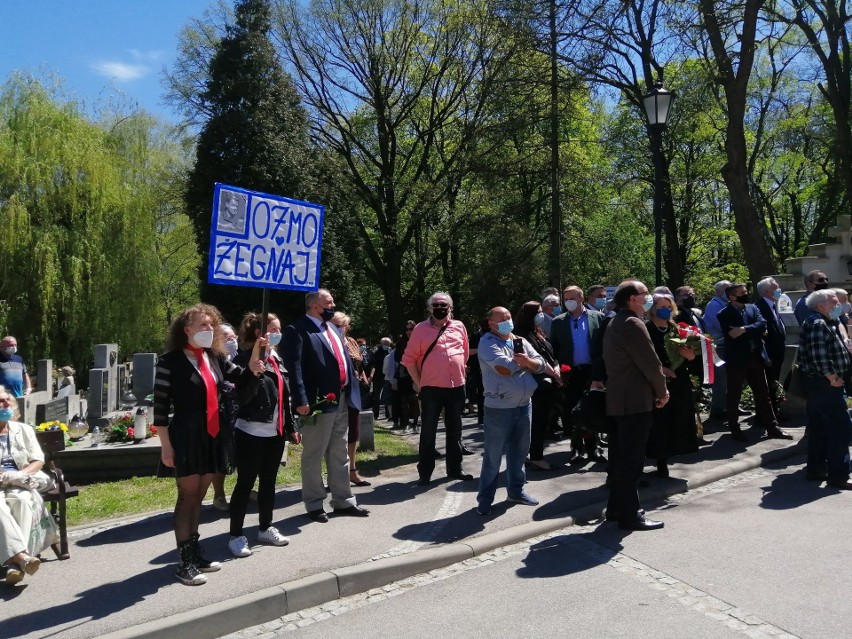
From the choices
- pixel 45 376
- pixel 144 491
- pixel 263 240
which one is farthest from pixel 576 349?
pixel 45 376

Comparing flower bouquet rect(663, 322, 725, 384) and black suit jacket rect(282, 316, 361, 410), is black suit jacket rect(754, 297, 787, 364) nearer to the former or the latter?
flower bouquet rect(663, 322, 725, 384)

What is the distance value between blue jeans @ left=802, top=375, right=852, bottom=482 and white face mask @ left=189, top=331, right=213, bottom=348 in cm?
588

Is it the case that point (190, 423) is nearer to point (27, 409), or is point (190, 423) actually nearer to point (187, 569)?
point (187, 569)

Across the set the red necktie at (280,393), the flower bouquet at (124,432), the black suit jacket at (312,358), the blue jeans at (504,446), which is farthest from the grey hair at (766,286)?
the flower bouquet at (124,432)

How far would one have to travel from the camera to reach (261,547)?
19.2 ft

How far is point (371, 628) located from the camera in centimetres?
454

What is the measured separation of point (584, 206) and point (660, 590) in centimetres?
1794

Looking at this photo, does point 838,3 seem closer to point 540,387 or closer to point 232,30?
point 540,387

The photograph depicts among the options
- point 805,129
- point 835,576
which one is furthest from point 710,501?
point 805,129

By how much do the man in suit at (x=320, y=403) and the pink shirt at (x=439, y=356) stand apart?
125 centimetres

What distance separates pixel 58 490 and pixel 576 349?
560 centimetres

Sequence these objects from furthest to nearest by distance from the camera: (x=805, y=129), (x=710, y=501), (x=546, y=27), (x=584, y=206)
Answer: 1. (x=805, y=129)
2. (x=584, y=206)
3. (x=546, y=27)
4. (x=710, y=501)

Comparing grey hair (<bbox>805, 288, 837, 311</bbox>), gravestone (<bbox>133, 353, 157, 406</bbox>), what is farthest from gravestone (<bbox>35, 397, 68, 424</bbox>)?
grey hair (<bbox>805, 288, 837, 311</bbox>)

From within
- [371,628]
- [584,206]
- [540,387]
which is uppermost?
[584,206]
